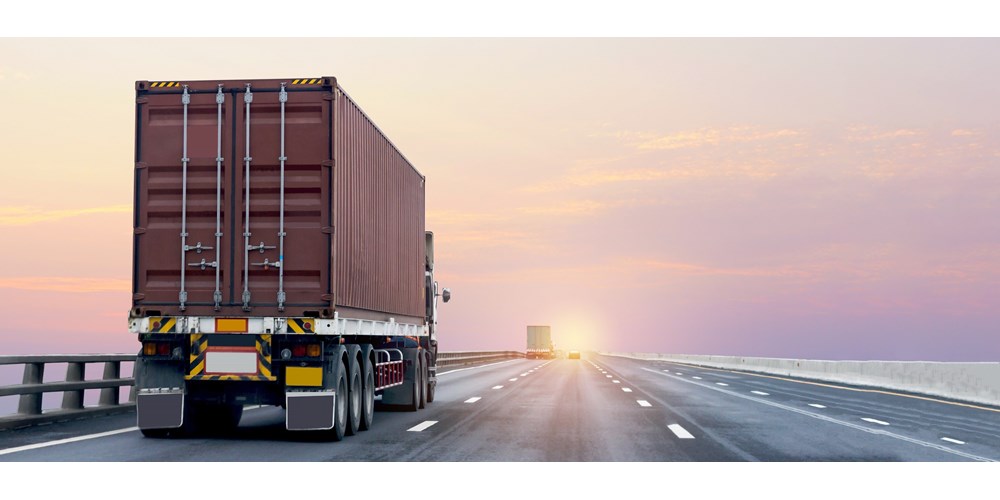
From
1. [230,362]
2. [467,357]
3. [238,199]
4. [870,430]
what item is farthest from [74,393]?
[467,357]

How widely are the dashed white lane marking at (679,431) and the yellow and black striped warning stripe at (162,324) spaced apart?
6.85 metres

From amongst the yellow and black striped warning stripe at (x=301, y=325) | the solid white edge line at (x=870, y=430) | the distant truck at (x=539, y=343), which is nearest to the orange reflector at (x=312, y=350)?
the yellow and black striped warning stripe at (x=301, y=325)

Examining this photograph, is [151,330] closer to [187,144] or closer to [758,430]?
[187,144]

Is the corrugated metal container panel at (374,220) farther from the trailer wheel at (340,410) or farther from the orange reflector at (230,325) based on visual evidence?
the orange reflector at (230,325)

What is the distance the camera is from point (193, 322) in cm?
1312

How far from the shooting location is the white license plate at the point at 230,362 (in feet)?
43.2

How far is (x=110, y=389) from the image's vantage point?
1744cm

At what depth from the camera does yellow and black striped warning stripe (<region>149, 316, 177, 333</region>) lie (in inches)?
517

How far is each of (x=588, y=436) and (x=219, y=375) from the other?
4919 mm

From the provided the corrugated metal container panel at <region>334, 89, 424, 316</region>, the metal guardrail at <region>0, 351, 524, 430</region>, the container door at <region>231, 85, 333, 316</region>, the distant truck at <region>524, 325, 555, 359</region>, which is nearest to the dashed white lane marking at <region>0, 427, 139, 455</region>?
the metal guardrail at <region>0, 351, 524, 430</region>

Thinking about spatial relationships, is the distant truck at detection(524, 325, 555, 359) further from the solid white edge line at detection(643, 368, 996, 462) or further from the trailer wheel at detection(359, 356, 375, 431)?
the trailer wheel at detection(359, 356, 375, 431)

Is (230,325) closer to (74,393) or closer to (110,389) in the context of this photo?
(74,393)

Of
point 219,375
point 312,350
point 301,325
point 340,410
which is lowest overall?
point 340,410
